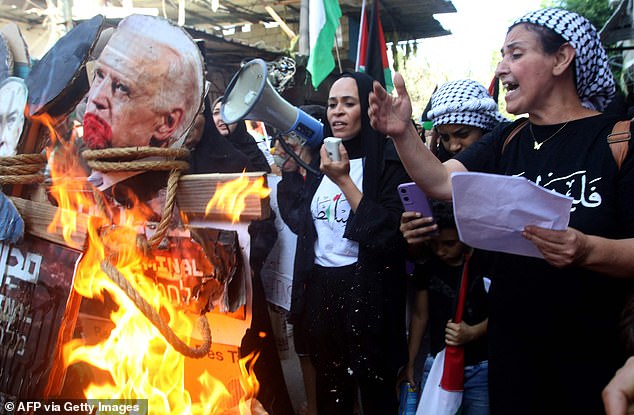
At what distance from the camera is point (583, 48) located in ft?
6.12

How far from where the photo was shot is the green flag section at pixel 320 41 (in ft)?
16.2

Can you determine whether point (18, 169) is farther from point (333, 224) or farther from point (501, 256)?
point (501, 256)

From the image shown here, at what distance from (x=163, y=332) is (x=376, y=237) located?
1170 mm

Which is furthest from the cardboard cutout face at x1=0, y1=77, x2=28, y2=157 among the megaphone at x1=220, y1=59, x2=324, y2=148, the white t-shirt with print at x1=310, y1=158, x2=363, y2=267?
the white t-shirt with print at x1=310, y1=158, x2=363, y2=267

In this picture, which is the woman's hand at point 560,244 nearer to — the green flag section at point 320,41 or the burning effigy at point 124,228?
the burning effigy at point 124,228

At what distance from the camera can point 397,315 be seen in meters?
2.78

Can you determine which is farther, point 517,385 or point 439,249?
point 439,249

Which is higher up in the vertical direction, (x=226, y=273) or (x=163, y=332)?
(x=226, y=273)

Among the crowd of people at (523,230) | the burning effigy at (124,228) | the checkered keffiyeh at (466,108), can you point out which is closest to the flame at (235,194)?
the burning effigy at (124,228)

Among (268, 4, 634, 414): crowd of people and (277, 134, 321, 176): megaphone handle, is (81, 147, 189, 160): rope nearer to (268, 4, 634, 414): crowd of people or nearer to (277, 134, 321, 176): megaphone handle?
(268, 4, 634, 414): crowd of people

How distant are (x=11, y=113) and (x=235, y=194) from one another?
1007 millimetres

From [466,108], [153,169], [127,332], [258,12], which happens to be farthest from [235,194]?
[258,12]

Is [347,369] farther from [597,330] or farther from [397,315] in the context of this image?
[597,330]

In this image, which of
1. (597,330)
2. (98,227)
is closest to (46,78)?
(98,227)
